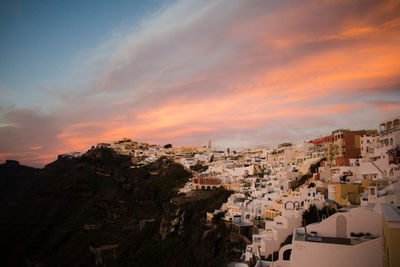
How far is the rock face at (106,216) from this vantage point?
110 ft

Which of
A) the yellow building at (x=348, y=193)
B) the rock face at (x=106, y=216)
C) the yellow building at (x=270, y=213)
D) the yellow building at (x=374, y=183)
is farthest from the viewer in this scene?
the rock face at (x=106, y=216)

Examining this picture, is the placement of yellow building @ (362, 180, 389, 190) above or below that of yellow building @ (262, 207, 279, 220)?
above

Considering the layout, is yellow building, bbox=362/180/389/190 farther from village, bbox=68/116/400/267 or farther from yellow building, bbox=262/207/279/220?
yellow building, bbox=262/207/279/220

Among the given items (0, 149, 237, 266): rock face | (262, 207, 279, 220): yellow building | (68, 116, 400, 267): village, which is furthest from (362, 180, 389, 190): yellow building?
(0, 149, 237, 266): rock face

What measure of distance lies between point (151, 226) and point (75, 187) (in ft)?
76.7

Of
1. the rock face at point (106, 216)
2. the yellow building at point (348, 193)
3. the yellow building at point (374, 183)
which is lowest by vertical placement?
the rock face at point (106, 216)

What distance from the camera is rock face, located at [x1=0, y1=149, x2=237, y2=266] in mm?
33625

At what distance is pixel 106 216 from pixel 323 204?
41911 millimetres

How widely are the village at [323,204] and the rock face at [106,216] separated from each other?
130 inches

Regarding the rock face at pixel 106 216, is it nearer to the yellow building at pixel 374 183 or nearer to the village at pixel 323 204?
the village at pixel 323 204

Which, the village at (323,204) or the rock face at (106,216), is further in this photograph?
the rock face at (106,216)

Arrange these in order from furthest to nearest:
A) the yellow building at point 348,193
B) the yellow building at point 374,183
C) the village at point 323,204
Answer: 1. the yellow building at point 348,193
2. the yellow building at point 374,183
3. the village at point 323,204

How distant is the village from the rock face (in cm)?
331

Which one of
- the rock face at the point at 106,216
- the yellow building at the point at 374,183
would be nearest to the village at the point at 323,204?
the yellow building at the point at 374,183
